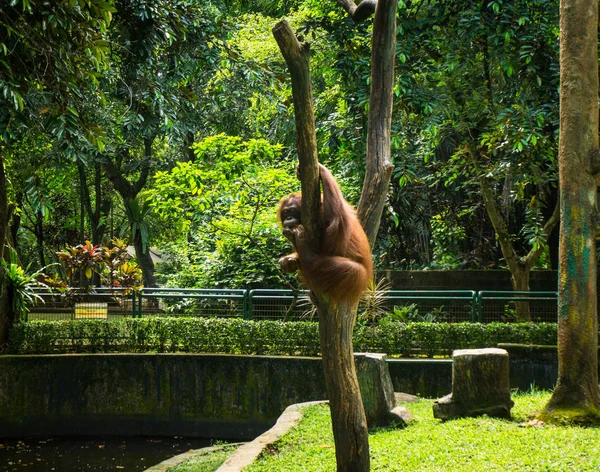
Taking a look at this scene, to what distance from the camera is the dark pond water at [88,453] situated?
8.39 meters

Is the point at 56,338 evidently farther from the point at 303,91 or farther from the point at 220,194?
the point at 303,91

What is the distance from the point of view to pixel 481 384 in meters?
6.48

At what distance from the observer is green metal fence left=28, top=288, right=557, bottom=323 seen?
420 inches

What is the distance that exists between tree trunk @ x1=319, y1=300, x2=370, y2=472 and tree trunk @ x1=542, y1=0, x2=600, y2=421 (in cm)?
247

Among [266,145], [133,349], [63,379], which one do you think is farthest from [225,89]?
[63,379]

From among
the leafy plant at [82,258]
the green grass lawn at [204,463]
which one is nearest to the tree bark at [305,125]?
the green grass lawn at [204,463]

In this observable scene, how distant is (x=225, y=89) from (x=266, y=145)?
1.16 meters

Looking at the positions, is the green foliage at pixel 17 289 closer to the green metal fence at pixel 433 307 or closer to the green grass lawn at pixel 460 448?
the green metal fence at pixel 433 307

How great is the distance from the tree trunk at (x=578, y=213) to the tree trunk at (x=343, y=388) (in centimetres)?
247

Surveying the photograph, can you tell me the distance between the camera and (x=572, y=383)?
246 inches

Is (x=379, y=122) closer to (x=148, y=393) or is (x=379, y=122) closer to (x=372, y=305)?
(x=372, y=305)

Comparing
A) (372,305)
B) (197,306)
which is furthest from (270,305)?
(372,305)

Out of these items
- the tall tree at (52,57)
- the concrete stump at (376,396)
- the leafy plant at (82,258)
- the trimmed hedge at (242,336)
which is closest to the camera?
the tall tree at (52,57)

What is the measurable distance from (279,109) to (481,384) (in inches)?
216
